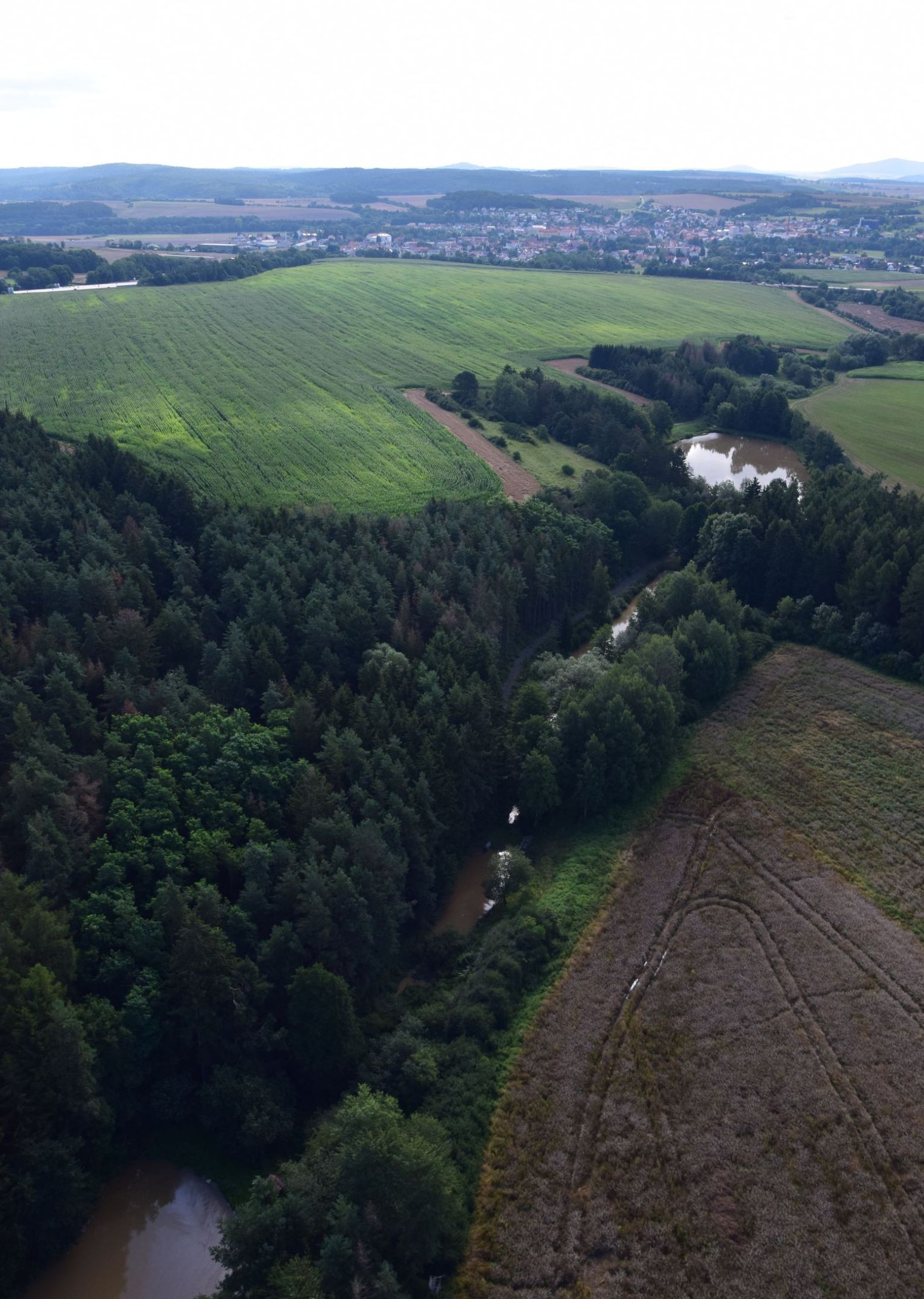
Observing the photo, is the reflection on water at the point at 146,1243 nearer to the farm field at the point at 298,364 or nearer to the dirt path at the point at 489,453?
the farm field at the point at 298,364

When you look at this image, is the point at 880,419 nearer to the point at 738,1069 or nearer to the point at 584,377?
the point at 584,377

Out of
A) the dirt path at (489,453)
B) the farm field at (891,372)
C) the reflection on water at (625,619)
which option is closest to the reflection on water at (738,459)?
the dirt path at (489,453)

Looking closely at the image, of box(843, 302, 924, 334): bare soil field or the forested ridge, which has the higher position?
box(843, 302, 924, 334): bare soil field

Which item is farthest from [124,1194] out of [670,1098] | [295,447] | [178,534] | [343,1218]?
[295,447]

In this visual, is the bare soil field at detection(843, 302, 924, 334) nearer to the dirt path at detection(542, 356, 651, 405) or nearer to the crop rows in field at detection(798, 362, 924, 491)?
the crop rows in field at detection(798, 362, 924, 491)

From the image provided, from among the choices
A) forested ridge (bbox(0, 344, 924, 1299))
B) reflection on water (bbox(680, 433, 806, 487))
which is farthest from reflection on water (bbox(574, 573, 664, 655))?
reflection on water (bbox(680, 433, 806, 487))

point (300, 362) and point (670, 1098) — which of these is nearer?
point (670, 1098)

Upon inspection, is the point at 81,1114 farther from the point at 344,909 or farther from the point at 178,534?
the point at 178,534
